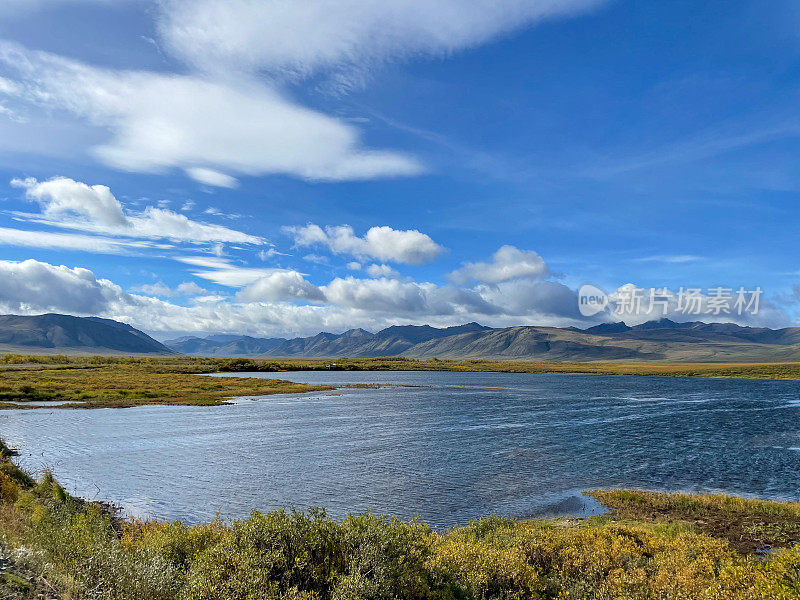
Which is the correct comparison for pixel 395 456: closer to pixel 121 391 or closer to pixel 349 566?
pixel 349 566

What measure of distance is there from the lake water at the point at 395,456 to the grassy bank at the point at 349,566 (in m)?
13.5

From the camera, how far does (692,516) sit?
30547 millimetres

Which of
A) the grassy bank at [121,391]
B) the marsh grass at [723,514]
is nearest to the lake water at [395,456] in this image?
the marsh grass at [723,514]

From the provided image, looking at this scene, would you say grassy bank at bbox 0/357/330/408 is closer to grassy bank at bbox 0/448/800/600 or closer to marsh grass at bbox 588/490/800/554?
marsh grass at bbox 588/490/800/554

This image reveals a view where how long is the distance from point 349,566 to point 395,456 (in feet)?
125

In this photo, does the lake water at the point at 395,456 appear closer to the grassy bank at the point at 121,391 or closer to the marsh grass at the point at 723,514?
the marsh grass at the point at 723,514

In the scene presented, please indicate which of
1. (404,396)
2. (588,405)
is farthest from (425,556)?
(404,396)

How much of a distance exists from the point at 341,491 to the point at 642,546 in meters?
21.8

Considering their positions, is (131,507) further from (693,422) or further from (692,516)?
(693,422)

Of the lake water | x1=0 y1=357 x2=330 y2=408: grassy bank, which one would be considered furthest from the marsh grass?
x1=0 y1=357 x2=330 y2=408: grassy bank

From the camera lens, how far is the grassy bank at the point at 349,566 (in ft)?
39.8

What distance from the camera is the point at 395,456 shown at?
50.3 m

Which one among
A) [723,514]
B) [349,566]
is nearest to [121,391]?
[723,514]

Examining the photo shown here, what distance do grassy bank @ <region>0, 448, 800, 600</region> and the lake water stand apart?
44.4 feet
